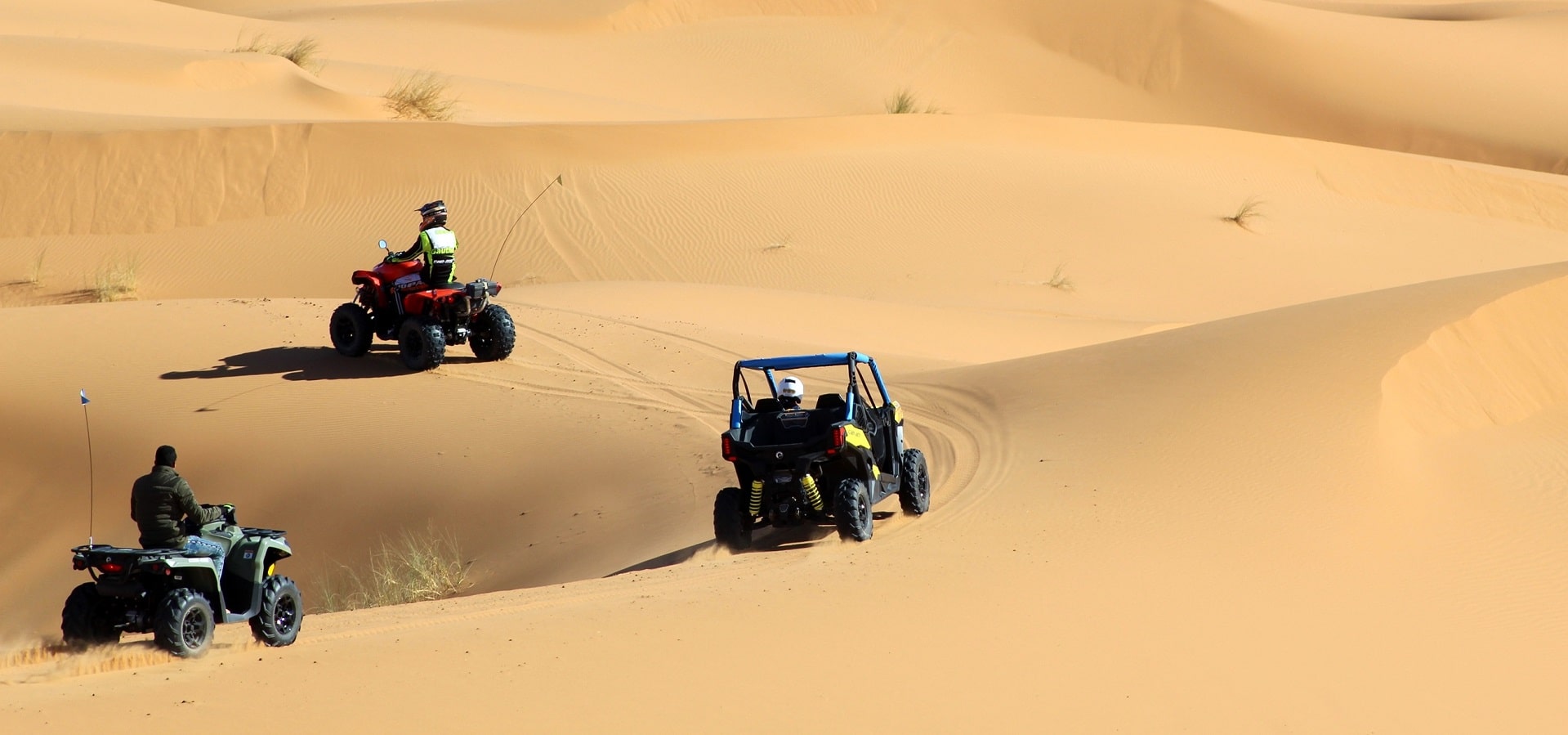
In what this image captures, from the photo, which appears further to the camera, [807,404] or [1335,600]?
[807,404]

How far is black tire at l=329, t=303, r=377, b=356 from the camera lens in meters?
15.1

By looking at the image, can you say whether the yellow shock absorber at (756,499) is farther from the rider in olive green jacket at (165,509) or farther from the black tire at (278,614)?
the rider in olive green jacket at (165,509)

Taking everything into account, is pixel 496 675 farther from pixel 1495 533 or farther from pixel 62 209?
pixel 62 209

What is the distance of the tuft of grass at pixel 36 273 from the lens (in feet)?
70.0

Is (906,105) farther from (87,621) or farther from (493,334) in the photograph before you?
(87,621)

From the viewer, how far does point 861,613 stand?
311 inches

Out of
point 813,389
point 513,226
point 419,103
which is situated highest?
point 419,103

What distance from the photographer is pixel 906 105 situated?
36.8m

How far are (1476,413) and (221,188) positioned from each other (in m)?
19.3

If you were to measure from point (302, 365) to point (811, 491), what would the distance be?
743 centimetres

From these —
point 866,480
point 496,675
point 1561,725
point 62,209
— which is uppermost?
point 62,209

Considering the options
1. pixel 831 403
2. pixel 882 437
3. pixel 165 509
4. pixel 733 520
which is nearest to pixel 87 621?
pixel 165 509

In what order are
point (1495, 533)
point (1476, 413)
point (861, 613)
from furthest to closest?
point (1476, 413) < point (1495, 533) < point (861, 613)

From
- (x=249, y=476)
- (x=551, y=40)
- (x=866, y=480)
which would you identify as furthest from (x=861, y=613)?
(x=551, y=40)
